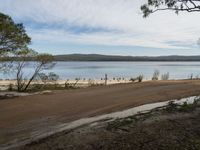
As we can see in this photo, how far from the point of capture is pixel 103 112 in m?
14.7

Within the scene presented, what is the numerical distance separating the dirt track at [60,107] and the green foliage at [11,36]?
8.60ft

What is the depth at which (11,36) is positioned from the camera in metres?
18.6

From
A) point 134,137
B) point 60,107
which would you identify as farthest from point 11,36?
point 134,137

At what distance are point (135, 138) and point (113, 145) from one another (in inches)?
24.7

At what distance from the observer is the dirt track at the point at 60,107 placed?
41.1ft

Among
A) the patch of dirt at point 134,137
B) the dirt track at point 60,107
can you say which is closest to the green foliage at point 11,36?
the dirt track at point 60,107

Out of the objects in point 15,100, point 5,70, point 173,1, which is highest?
point 173,1

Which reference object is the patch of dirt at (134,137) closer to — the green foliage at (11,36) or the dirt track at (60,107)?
the dirt track at (60,107)

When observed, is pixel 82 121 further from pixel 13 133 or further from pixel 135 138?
pixel 135 138

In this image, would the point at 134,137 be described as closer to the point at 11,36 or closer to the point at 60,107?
the point at 60,107

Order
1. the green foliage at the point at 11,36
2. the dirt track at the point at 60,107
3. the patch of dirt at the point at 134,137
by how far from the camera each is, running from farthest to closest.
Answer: the green foliage at the point at 11,36
the dirt track at the point at 60,107
the patch of dirt at the point at 134,137

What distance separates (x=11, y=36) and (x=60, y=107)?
4663mm

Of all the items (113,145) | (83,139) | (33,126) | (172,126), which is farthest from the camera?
(33,126)

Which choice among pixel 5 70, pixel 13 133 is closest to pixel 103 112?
pixel 13 133
